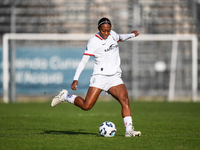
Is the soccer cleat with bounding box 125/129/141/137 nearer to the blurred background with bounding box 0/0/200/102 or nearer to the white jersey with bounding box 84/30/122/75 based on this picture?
the white jersey with bounding box 84/30/122/75

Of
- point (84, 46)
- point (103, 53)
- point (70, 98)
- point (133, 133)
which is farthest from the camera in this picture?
point (84, 46)

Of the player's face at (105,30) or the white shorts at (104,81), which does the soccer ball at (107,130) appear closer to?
the white shorts at (104,81)

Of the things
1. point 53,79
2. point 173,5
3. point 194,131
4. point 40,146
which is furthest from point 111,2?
point 40,146

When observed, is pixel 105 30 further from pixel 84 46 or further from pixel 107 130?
pixel 84 46

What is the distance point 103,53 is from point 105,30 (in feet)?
1.31

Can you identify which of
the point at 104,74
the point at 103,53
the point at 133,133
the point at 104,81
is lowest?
the point at 133,133

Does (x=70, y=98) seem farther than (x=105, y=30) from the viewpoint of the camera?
Yes

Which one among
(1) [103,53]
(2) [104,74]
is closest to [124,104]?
(2) [104,74]

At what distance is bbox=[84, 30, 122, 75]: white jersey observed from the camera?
673 cm

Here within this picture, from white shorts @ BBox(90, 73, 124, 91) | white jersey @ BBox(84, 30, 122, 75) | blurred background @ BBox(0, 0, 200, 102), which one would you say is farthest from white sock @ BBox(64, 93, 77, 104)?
blurred background @ BBox(0, 0, 200, 102)

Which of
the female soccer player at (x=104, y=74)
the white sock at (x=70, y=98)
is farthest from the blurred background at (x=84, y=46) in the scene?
the female soccer player at (x=104, y=74)

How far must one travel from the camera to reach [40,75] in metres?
Answer: 18.8

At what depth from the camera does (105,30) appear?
21.7 feet

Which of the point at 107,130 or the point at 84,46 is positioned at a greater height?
the point at 84,46
